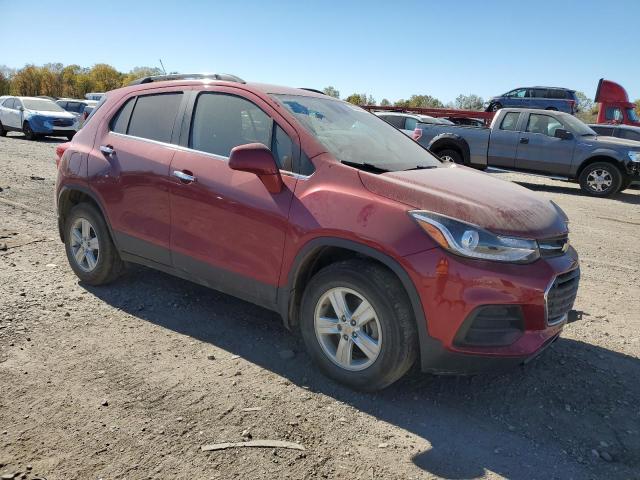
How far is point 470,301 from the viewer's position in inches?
103

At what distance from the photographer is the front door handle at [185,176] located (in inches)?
140

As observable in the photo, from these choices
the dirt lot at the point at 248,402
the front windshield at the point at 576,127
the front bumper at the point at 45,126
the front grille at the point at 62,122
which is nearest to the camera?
the dirt lot at the point at 248,402

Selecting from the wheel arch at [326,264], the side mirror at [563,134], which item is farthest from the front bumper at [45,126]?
the wheel arch at [326,264]

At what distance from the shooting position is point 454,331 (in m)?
2.66

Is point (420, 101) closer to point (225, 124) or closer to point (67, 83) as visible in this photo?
point (67, 83)

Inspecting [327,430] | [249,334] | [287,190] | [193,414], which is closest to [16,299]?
[249,334]

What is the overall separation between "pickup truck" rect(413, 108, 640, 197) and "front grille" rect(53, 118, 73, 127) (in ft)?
43.2

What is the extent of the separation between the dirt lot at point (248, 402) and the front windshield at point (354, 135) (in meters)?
1.40

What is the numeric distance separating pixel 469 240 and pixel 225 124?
1.90 m

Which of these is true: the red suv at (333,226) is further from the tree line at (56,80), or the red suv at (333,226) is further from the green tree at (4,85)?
the green tree at (4,85)

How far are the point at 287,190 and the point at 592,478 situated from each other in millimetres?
2179

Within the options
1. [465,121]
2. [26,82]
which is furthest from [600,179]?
[26,82]

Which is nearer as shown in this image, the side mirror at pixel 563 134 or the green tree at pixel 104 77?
the side mirror at pixel 563 134

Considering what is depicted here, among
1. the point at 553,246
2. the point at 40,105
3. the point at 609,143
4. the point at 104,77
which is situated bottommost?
the point at 553,246
